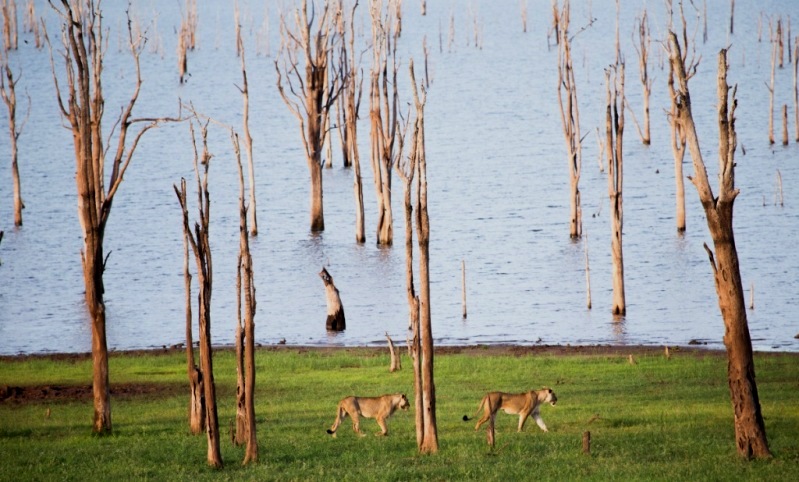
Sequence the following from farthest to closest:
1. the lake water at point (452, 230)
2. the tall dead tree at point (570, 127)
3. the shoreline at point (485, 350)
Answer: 1. the tall dead tree at point (570, 127)
2. the lake water at point (452, 230)
3. the shoreline at point (485, 350)

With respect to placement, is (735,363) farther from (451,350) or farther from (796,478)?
(451,350)

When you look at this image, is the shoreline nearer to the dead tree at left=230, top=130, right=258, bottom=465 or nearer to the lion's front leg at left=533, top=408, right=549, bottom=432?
the lion's front leg at left=533, top=408, right=549, bottom=432

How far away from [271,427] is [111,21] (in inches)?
6904

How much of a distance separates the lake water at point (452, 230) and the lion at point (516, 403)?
15.6 m

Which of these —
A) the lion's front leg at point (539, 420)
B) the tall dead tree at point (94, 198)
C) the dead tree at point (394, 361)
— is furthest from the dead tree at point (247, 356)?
the dead tree at point (394, 361)

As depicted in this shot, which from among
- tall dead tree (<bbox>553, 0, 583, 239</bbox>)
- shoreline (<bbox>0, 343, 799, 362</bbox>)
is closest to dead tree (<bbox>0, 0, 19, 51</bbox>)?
tall dead tree (<bbox>553, 0, 583, 239</bbox>)

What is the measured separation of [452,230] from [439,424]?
137 feet

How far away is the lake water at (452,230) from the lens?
4188cm

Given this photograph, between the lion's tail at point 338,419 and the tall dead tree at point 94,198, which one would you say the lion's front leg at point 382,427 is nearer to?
the lion's tail at point 338,419

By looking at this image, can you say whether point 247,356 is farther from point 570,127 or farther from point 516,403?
point 570,127

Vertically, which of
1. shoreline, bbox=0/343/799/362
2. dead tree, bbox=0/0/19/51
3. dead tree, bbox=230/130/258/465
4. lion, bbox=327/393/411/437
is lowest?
shoreline, bbox=0/343/799/362

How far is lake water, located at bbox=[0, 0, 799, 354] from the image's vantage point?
41.9 meters

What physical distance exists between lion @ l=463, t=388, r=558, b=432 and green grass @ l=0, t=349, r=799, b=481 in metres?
0.34

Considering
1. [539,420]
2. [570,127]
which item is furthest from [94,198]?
[570,127]
